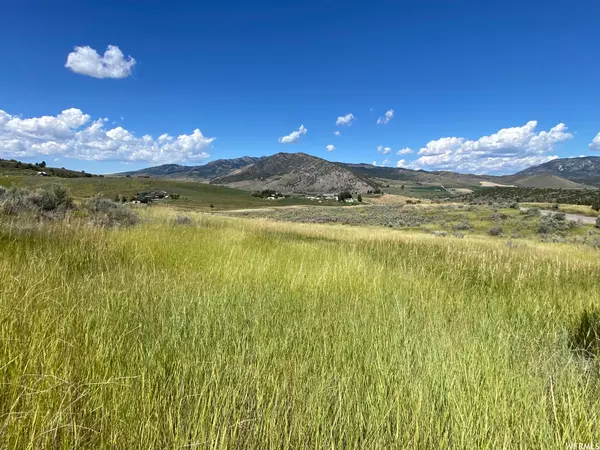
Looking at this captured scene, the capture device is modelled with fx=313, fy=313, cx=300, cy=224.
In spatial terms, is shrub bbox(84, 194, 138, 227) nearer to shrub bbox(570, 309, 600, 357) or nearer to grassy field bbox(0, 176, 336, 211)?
shrub bbox(570, 309, 600, 357)

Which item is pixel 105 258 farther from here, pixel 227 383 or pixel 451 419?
pixel 451 419

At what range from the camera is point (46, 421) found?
138 centimetres

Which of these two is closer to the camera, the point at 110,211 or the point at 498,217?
the point at 110,211

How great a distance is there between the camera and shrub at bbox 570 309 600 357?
3.12 metres

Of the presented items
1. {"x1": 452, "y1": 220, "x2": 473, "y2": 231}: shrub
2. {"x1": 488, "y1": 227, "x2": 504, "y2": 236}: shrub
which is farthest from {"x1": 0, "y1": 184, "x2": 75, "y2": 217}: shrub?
{"x1": 452, "y1": 220, "x2": 473, "y2": 231}: shrub

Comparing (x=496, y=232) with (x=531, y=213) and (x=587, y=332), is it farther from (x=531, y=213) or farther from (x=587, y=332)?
(x=587, y=332)

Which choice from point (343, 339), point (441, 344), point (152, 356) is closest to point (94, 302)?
point (152, 356)

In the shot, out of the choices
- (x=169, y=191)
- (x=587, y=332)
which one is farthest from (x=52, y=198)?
(x=169, y=191)

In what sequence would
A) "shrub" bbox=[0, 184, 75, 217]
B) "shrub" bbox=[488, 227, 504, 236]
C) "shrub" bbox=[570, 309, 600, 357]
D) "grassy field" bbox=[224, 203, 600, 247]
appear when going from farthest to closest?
"shrub" bbox=[488, 227, 504, 236] → "grassy field" bbox=[224, 203, 600, 247] → "shrub" bbox=[0, 184, 75, 217] → "shrub" bbox=[570, 309, 600, 357]

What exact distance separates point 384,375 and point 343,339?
57cm

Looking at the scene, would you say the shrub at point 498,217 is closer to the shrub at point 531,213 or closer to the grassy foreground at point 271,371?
the shrub at point 531,213

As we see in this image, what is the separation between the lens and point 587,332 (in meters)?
3.44

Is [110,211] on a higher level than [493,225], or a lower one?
higher

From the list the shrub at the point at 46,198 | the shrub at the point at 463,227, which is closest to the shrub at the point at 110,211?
the shrub at the point at 46,198
